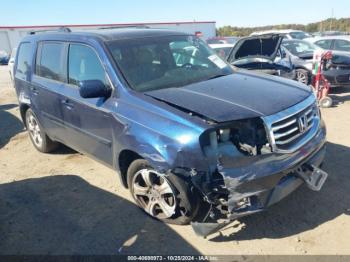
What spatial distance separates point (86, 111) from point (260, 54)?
468 cm

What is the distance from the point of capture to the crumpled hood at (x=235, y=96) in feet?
10.7

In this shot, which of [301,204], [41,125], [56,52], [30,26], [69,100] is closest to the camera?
[301,204]

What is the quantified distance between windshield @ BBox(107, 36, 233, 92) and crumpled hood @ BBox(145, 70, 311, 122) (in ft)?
0.69

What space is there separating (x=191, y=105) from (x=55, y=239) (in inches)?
78.1

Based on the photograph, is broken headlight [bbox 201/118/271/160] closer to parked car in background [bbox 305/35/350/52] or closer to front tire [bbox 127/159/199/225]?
front tire [bbox 127/159/199/225]

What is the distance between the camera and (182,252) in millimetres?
3363

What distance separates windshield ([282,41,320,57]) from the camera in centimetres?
1107

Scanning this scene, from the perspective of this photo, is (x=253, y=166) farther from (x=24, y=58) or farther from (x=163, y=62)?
(x=24, y=58)

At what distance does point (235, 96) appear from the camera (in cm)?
362

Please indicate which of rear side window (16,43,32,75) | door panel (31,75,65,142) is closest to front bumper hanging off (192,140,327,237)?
door panel (31,75,65,142)

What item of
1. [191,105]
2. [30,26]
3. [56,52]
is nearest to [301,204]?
[191,105]

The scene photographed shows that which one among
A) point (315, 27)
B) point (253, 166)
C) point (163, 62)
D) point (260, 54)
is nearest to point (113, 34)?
point (163, 62)

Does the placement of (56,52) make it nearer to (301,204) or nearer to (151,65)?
(151,65)

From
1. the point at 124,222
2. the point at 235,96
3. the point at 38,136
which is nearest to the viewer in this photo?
the point at 235,96
